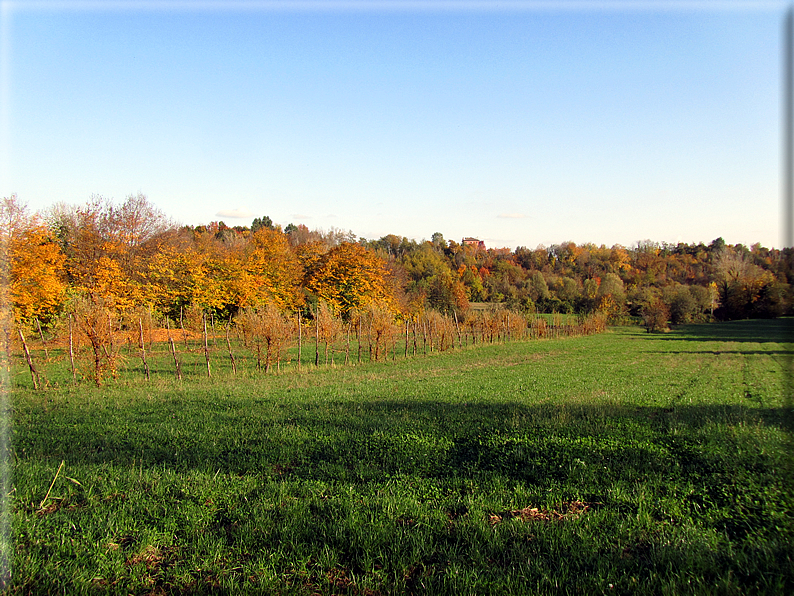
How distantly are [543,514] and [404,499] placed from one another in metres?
1.49

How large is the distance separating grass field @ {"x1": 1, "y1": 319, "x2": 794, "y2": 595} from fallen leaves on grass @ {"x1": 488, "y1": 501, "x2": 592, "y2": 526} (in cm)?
2

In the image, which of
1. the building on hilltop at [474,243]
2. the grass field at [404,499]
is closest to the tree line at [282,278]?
the grass field at [404,499]

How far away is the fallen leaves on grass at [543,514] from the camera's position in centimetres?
451

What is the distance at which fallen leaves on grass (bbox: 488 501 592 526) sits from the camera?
451 cm

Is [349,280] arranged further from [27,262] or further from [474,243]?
[474,243]

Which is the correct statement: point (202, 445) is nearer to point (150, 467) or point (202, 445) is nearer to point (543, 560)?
point (150, 467)

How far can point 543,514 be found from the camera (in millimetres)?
4648

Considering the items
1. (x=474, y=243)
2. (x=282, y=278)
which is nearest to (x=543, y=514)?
(x=282, y=278)

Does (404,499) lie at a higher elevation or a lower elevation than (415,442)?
higher

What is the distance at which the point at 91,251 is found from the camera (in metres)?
32.6

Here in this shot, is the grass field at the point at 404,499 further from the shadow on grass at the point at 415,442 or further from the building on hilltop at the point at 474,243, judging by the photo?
the building on hilltop at the point at 474,243

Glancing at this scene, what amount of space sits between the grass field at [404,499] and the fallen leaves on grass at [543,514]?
0.08 feet

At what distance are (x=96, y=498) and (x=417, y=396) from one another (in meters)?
7.99

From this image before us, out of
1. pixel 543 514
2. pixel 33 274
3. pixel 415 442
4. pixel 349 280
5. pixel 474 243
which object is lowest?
pixel 415 442
